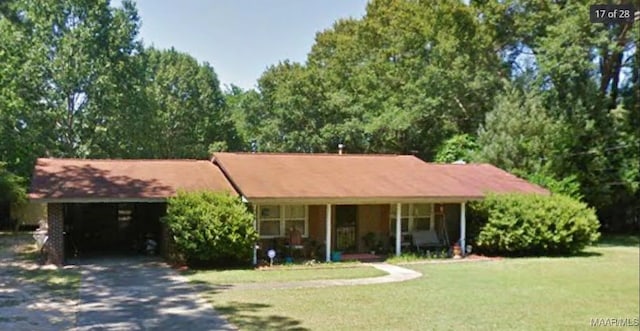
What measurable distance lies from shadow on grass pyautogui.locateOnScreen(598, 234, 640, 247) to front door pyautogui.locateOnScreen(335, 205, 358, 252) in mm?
11052

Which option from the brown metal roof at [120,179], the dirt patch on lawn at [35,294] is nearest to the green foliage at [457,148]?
the brown metal roof at [120,179]

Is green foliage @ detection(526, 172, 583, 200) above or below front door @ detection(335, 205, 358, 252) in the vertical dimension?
above

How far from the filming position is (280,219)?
17891 mm

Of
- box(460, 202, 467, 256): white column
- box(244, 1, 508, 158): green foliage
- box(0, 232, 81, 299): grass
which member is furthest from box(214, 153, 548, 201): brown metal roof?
box(244, 1, 508, 158): green foliage

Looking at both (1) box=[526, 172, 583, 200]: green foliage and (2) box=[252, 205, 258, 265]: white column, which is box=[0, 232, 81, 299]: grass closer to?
(2) box=[252, 205, 258, 265]: white column

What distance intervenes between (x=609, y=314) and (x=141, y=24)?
31141 mm

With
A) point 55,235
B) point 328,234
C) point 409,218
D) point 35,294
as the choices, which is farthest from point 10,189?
point 409,218

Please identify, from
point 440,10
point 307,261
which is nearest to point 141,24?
point 440,10

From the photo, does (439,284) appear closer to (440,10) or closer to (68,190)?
(68,190)

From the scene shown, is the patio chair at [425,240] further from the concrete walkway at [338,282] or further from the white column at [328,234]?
the concrete walkway at [338,282]

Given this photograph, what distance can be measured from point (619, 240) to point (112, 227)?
69.7 feet

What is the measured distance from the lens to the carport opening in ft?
62.7

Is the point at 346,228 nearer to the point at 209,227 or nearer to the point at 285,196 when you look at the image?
the point at 285,196

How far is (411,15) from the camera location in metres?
31.5
